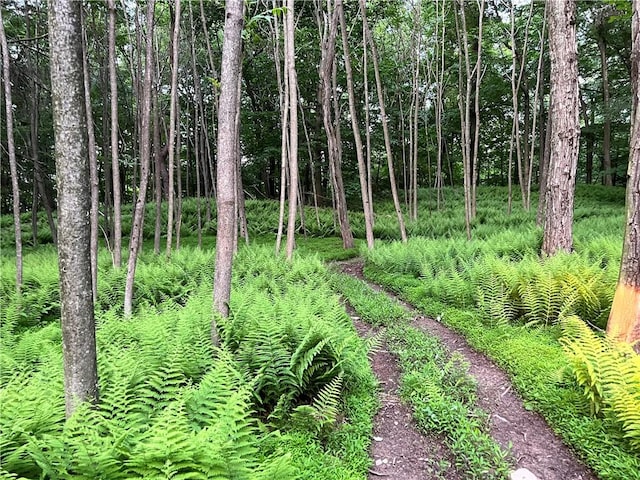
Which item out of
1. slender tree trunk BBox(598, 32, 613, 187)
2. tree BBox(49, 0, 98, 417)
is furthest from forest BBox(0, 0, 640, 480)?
slender tree trunk BBox(598, 32, 613, 187)

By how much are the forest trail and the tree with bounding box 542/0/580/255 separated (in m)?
3.66

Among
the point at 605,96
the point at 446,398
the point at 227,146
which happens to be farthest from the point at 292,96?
the point at 605,96

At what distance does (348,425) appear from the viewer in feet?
11.1

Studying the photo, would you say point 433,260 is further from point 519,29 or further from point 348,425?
point 519,29

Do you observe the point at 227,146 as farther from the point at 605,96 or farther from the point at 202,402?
the point at 605,96

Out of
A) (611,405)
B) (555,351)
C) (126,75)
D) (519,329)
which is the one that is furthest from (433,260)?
(126,75)

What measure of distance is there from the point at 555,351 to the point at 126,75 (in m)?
24.0

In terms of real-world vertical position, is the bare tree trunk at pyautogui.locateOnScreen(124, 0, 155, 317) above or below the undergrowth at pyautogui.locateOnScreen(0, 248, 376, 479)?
above

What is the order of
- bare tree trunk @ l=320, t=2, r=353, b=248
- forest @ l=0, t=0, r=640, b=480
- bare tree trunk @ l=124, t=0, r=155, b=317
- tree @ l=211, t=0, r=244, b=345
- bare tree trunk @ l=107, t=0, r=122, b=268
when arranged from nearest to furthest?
forest @ l=0, t=0, r=640, b=480 < tree @ l=211, t=0, r=244, b=345 < bare tree trunk @ l=124, t=0, r=155, b=317 < bare tree trunk @ l=107, t=0, r=122, b=268 < bare tree trunk @ l=320, t=2, r=353, b=248

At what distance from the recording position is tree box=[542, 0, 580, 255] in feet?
22.6

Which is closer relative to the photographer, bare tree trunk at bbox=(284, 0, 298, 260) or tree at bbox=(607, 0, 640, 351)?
tree at bbox=(607, 0, 640, 351)

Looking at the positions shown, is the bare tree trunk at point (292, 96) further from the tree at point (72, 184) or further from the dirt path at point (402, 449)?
the tree at point (72, 184)

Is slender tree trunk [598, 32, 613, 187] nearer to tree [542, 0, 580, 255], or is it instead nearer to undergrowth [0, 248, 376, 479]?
tree [542, 0, 580, 255]

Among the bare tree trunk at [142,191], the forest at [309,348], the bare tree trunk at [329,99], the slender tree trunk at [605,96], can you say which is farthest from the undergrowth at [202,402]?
the slender tree trunk at [605,96]
